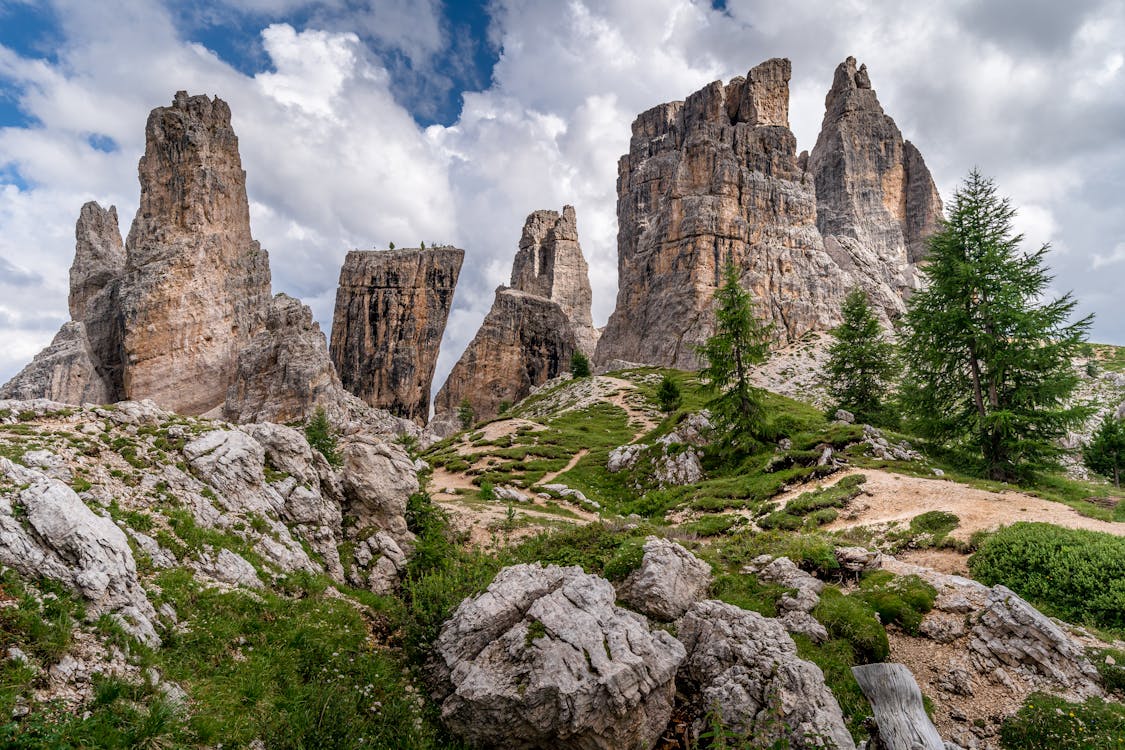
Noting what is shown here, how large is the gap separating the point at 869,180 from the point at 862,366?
108304 mm

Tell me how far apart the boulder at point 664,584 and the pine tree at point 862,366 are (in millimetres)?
29761

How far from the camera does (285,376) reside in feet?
231

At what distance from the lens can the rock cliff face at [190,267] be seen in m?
73.5

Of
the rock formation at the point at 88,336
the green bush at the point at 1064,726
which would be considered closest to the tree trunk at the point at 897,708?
the green bush at the point at 1064,726

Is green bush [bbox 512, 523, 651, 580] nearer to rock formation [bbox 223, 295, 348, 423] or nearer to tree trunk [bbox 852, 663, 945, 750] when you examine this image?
tree trunk [bbox 852, 663, 945, 750]

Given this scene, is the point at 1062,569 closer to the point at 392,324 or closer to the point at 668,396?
the point at 668,396

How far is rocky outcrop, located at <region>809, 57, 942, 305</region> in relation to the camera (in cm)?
11644

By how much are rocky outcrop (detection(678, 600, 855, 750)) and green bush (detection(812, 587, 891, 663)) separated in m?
1.92

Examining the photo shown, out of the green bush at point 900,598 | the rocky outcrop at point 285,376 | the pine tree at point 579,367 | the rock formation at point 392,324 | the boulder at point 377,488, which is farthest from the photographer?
the rock formation at point 392,324

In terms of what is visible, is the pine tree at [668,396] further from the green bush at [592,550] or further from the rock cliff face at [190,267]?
the rock cliff face at [190,267]

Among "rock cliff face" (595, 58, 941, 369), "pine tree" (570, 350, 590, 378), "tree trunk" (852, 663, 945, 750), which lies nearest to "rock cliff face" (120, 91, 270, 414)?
"pine tree" (570, 350, 590, 378)

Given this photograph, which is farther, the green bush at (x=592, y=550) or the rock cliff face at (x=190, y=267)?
the rock cliff face at (x=190, y=267)

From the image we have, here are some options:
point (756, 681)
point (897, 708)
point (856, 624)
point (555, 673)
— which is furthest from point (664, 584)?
point (897, 708)

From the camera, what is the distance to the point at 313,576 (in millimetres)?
11938
